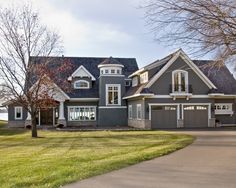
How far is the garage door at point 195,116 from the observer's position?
1505 inches

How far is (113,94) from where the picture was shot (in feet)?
142

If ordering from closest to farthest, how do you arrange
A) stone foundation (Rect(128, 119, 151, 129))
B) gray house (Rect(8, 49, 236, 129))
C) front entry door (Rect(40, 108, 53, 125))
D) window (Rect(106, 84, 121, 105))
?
stone foundation (Rect(128, 119, 151, 129)) < gray house (Rect(8, 49, 236, 129)) < window (Rect(106, 84, 121, 105)) < front entry door (Rect(40, 108, 53, 125))

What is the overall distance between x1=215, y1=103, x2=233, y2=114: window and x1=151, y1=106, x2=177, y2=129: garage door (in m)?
5.63

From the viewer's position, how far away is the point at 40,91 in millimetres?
30500

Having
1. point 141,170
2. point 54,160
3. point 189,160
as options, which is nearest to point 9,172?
point 54,160

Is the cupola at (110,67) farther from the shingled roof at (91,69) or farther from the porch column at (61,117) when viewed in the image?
the porch column at (61,117)

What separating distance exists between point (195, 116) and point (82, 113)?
12.6 meters

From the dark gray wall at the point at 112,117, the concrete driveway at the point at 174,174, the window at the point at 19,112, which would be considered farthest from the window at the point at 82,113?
the concrete driveway at the point at 174,174

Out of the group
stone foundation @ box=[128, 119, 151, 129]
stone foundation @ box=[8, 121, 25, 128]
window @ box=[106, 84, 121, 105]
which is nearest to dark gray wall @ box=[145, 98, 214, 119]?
stone foundation @ box=[128, 119, 151, 129]

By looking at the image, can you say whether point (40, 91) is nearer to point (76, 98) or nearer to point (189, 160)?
point (76, 98)

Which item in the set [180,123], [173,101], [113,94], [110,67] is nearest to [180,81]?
[173,101]

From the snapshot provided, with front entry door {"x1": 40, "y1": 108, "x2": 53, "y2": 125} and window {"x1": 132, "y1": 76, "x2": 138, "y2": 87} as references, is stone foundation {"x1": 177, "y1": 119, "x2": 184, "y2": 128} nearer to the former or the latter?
window {"x1": 132, "y1": 76, "x2": 138, "y2": 87}

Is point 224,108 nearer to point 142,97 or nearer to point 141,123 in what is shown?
point 141,123

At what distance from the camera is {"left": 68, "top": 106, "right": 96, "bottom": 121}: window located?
43812mm
